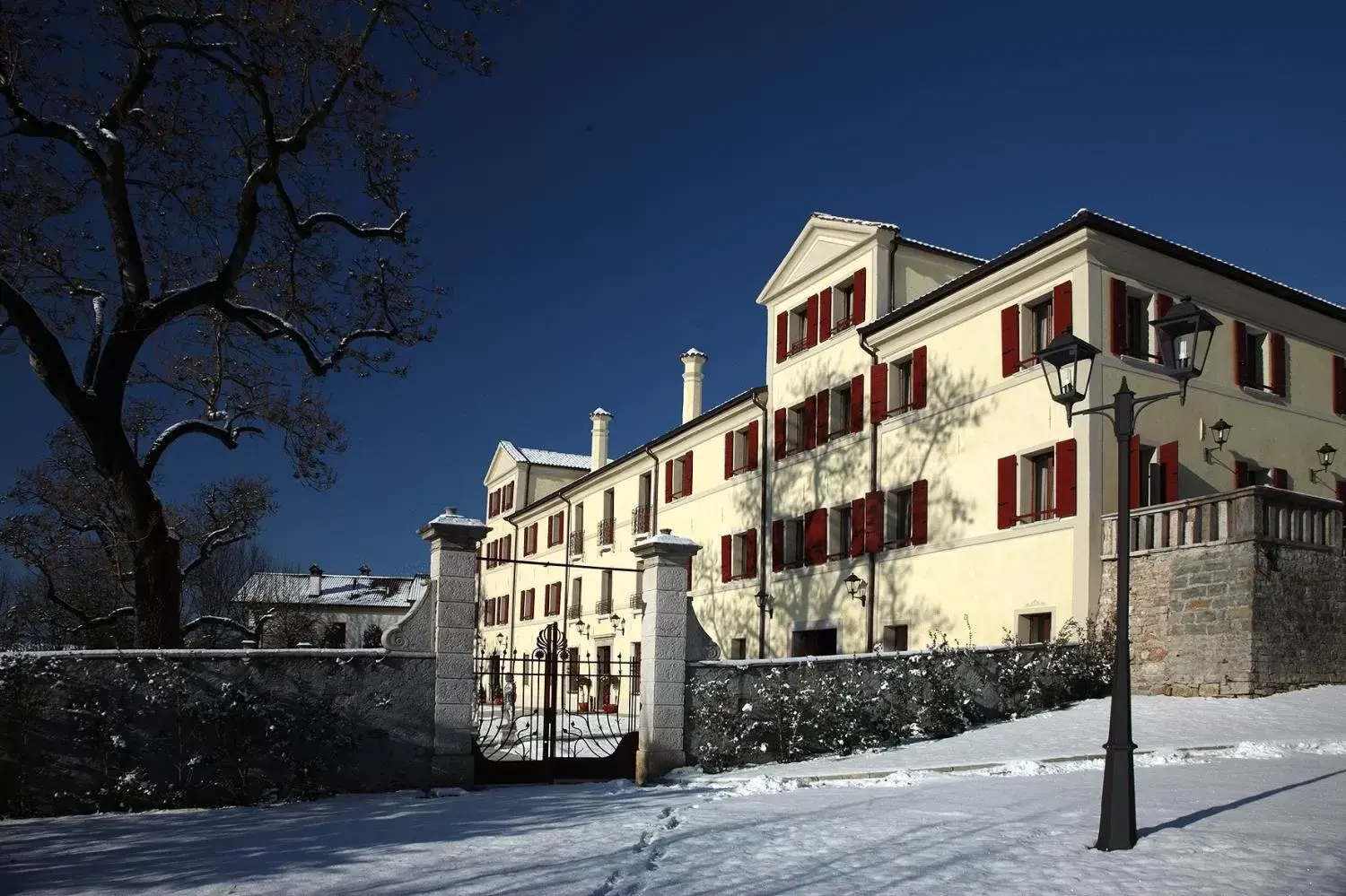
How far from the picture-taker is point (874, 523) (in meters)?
23.0

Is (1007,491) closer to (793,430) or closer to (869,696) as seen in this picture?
(869,696)

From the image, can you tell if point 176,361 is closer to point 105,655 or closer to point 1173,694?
point 105,655

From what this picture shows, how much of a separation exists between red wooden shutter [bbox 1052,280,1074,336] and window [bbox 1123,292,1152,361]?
1.30m

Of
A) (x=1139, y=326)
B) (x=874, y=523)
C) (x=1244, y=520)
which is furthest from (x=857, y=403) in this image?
(x=1244, y=520)

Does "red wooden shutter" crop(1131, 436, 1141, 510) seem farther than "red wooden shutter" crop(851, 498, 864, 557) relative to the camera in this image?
No

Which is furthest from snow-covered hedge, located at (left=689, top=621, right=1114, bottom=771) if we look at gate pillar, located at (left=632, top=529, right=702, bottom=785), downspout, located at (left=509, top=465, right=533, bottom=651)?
downspout, located at (left=509, top=465, right=533, bottom=651)

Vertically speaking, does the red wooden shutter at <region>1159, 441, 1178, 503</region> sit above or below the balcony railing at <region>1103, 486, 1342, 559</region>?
above

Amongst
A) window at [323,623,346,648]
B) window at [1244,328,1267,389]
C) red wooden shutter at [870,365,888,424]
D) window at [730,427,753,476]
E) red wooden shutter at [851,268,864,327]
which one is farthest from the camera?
window at [323,623,346,648]

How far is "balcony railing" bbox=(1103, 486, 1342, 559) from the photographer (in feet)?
50.8

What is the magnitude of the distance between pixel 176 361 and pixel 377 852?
933cm

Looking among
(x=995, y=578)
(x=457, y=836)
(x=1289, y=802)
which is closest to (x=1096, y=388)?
(x=995, y=578)

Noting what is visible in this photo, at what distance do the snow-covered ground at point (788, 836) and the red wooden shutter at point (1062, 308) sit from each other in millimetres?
7716

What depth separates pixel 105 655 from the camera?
35.4 ft

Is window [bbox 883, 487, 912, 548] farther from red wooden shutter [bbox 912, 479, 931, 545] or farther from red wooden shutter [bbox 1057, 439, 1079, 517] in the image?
red wooden shutter [bbox 1057, 439, 1079, 517]
